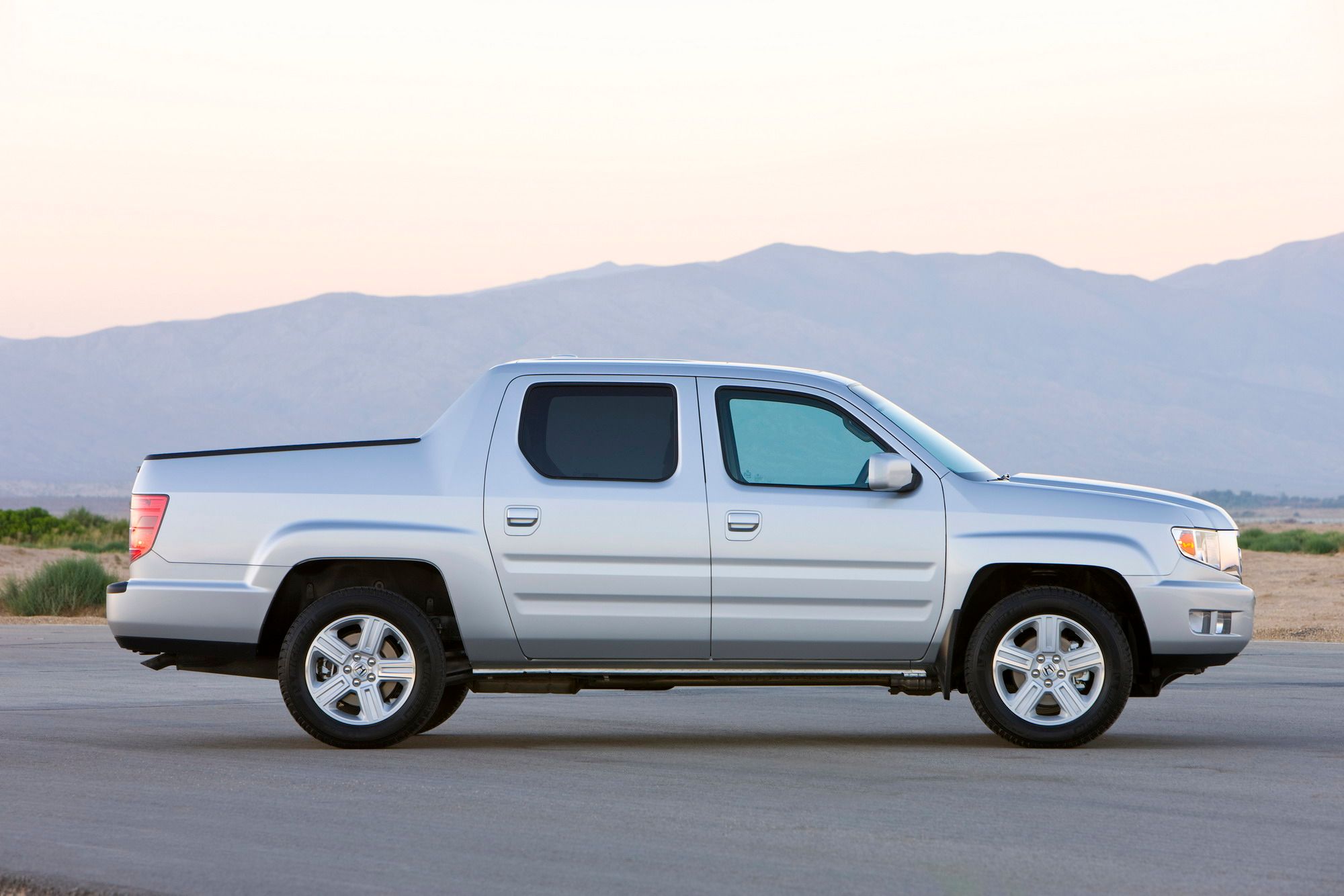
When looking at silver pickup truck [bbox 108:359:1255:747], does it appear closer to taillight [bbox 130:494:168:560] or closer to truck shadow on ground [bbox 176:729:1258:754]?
taillight [bbox 130:494:168:560]

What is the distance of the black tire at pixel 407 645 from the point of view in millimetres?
10547

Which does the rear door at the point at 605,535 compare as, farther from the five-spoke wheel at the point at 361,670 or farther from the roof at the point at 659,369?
the five-spoke wheel at the point at 361,670

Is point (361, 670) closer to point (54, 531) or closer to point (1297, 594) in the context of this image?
point (1297, 594)

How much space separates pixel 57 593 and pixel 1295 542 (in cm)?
4165

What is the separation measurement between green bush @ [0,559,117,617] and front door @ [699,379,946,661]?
20.6 m

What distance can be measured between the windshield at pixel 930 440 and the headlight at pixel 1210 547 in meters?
1.11

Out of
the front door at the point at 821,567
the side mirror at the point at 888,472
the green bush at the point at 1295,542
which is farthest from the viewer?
the green bush at the point at 1295,542

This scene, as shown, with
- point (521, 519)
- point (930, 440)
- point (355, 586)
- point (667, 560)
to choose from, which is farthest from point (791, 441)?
point (355, 586)

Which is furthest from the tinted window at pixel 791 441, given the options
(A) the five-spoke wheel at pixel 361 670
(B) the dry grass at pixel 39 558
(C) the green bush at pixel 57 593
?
(B) the dry grass at pixel 39 558

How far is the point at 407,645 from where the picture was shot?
10602mm

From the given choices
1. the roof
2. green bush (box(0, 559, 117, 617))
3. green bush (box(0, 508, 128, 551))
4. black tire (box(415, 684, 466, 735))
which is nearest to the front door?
the roof

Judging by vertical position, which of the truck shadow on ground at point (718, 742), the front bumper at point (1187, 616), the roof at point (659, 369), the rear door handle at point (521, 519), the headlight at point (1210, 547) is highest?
the roof at point (659, 369)

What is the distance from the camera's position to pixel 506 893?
6.68m

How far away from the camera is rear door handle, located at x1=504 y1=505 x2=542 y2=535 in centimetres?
1052
